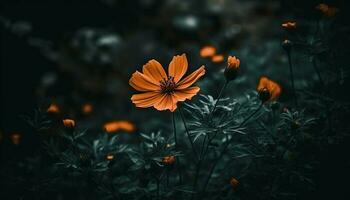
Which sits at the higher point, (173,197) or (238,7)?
(238,7)

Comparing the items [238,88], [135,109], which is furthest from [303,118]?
[135,109]

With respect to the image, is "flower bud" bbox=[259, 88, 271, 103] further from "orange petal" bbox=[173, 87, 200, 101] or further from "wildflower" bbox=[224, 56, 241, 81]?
"orange petal" bbox=[173, 87, 200, 101]

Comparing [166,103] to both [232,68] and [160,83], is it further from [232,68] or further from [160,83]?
[232,68]

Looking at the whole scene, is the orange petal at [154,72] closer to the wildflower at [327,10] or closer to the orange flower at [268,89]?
the orange flower at [268,89]

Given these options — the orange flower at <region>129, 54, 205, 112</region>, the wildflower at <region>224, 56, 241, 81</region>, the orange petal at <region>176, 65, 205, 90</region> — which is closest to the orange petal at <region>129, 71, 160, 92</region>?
the orange flower at <region>129, 54, 205, 112</region>

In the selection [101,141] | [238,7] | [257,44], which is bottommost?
[101,141]

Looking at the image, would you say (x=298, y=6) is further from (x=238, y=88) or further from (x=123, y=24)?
(x=123, y=24)

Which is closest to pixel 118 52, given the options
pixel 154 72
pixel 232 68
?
pixel 154 72
